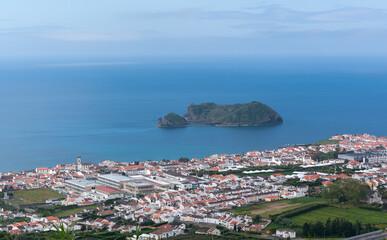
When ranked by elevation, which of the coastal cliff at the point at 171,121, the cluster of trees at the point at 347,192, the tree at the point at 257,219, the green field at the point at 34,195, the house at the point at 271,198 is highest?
the coastal cliff at the point at 171,121

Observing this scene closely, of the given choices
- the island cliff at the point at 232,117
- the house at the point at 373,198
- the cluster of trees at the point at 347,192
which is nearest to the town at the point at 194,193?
the house at the point at 373,198

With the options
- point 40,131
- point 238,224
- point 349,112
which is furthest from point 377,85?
point 238,224

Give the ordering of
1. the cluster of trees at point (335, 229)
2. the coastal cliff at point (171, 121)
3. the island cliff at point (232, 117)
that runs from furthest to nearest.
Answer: the island cliff at point (232, 117) < the coastal cliff at point (171, 121) < the cluster of trees at point (335, 229)

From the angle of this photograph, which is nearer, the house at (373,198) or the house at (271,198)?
the house at (373,198)

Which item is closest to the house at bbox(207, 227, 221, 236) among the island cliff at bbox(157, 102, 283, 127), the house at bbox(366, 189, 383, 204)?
the house at bbox(366, 189, 383, 204)

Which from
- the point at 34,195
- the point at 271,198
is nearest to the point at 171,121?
the point at 34,195

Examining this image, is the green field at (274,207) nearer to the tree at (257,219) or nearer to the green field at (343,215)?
the tree at (257,219)
